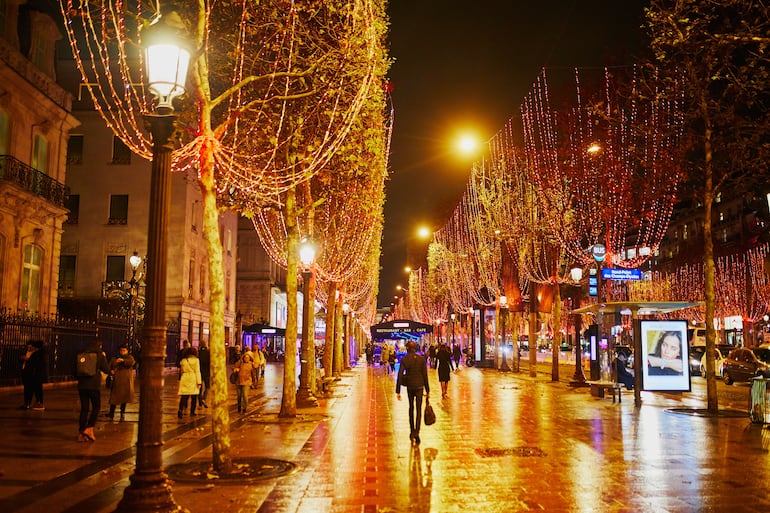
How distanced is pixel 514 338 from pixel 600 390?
21.5m

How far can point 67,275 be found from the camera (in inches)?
1684

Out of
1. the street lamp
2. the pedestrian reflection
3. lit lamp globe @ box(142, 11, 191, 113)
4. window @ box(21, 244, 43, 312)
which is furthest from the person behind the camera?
window @ box(21, 244, 43, 312)

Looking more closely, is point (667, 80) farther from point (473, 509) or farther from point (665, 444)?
point (473, 509)

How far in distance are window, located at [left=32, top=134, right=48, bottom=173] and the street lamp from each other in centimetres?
1408

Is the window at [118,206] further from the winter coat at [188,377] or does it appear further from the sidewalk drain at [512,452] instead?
the sidewalk drain at [512,452]

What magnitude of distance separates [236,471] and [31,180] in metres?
22.2

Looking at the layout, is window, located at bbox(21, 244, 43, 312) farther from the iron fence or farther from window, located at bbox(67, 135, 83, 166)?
window, located at bbox(67, 135, 83, 166)

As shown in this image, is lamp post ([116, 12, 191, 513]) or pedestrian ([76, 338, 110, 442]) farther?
pedestrian ([76, 338, 110, 442])

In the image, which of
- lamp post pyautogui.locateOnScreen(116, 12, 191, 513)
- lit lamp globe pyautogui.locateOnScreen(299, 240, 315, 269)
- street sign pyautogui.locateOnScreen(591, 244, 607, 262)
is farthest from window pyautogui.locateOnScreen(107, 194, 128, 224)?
lamp post pyautogui.locateOnScreen(116, 12, 191, 513)

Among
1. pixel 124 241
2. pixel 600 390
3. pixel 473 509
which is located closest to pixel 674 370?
pixel 600 390

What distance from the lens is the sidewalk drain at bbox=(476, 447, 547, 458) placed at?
38.5 ft

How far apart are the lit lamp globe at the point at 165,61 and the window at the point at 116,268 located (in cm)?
3743

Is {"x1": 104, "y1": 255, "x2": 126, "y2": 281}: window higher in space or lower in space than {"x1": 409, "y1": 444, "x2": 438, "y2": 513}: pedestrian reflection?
higher

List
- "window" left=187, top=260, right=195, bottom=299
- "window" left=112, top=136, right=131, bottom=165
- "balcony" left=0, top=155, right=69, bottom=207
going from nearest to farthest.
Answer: "balcony" left=0, top=155, right=69, bottom=207
"window" left=112, top=136, right=131, bottom=165
"window" left=187, top=260, right=195, bottom=299
